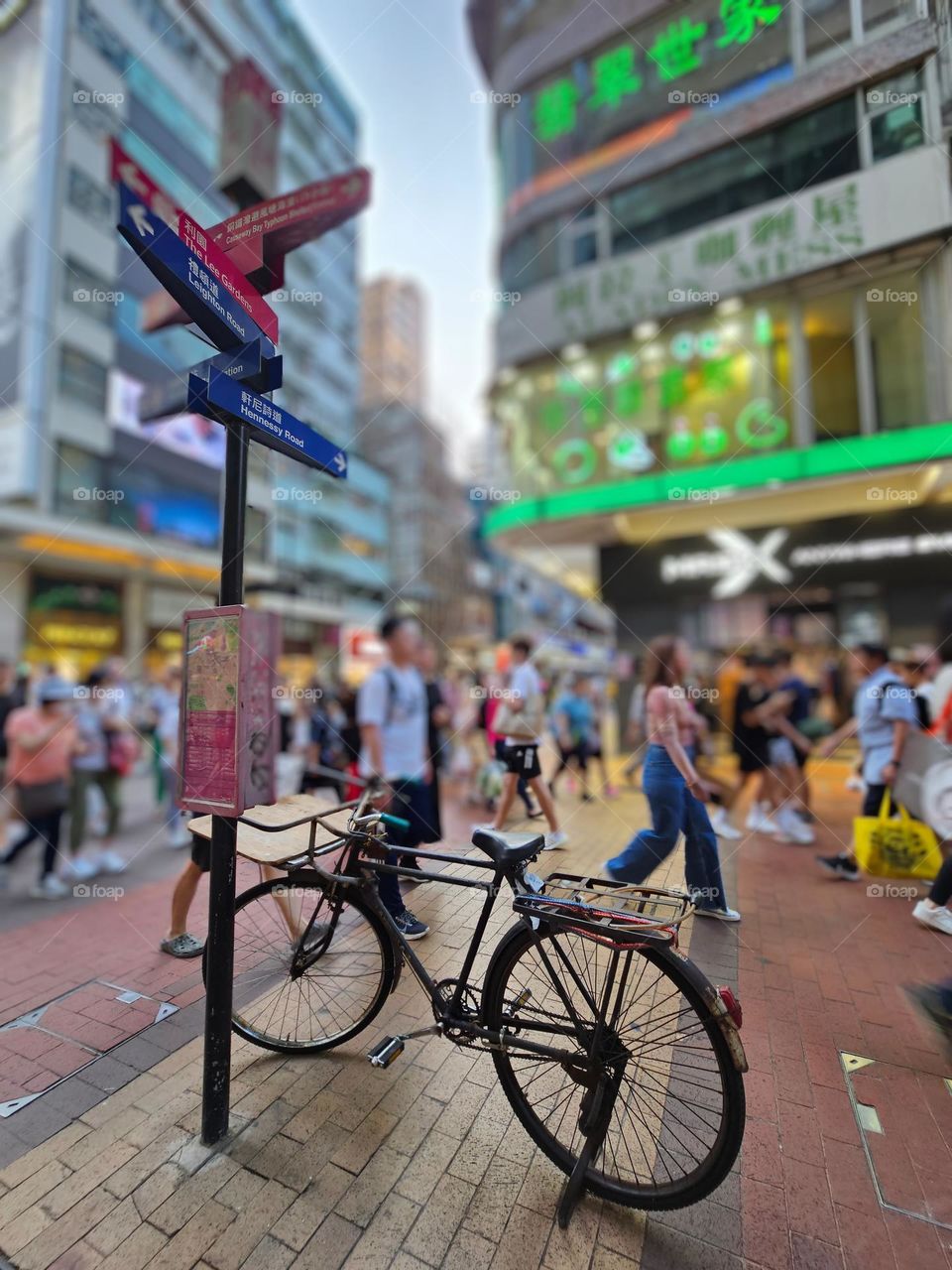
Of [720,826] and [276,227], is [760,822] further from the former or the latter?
[276,227]

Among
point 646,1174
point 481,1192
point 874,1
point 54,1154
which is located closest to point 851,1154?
point 646,1174

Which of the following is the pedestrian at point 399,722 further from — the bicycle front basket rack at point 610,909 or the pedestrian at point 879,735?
the pedestrian at point 879,735

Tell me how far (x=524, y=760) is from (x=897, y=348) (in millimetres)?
4055

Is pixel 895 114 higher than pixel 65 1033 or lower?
higher

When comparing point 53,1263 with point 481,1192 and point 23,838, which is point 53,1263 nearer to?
point 481,1192

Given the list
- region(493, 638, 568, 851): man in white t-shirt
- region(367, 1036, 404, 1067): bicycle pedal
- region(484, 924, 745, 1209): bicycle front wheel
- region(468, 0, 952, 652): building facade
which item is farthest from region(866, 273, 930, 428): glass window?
region(367, 1036, 404, 1067): bicycle pedal

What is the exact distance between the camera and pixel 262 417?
2.34 m

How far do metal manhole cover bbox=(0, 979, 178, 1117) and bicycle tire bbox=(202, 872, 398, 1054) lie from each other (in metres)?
0.48

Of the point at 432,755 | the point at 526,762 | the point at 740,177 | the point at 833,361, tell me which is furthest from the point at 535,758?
the point at 740,177

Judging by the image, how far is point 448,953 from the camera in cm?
234

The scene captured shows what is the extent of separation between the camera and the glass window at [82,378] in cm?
1914

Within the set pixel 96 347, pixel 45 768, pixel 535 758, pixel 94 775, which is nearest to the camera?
pixel 535 758

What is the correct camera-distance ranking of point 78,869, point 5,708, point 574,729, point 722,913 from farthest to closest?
point 5,708 < point 574,729 < point 78,869 < point 722,913

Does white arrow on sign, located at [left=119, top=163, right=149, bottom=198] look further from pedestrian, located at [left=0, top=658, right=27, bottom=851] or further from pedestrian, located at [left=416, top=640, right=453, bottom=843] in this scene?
pedestrian, located at [left=0, top=658, right=27, bottom=851]
